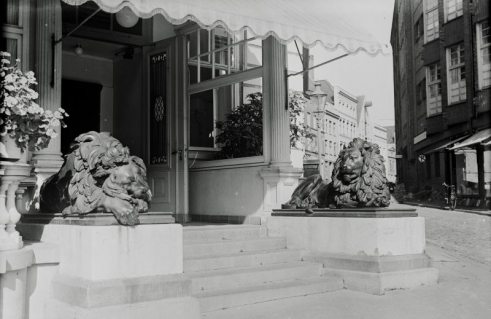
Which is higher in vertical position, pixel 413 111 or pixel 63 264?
pixel 413 111

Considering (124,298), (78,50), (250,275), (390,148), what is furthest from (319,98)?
(390,148)

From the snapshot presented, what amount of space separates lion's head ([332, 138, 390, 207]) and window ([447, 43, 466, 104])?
838 inches

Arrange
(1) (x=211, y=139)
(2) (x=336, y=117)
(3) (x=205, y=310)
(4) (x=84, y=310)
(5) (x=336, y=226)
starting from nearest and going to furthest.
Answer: (4) (x=84, y=310)
(3) (x=205, y=310)
(5) (x=336, y=226)
(1) (x=211, y=139)
(2) (x=336, y=117)

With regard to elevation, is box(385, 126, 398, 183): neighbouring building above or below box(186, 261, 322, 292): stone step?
above

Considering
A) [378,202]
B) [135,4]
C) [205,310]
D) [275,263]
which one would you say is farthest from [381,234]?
[135,4]

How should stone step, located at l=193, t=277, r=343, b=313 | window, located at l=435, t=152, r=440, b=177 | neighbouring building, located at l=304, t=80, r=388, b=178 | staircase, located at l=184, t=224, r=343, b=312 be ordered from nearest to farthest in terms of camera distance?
1. stone step, located at l=193, t=277, r=343, b=313
2. staircase, located at l=184, t=224, r=343, b=312
3. window, located at l=435, t=152, r=440, b=177
4. neighbouring building, located at l=304, t=80, r=388, b=178

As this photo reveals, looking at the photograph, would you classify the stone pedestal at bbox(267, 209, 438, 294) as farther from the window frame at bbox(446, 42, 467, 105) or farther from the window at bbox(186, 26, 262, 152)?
the window frame at bbox(446, 42, 467, 105)

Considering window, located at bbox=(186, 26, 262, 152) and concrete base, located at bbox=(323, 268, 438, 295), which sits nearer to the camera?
concrete base, located at bbox=(323, 268, 438, 295)

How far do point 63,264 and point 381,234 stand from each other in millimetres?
3629

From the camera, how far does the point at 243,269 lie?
6.57 m

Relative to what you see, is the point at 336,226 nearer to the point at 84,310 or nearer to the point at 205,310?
the point at 205,310

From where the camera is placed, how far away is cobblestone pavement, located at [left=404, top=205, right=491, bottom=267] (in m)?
10.0

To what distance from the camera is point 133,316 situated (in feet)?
15.5

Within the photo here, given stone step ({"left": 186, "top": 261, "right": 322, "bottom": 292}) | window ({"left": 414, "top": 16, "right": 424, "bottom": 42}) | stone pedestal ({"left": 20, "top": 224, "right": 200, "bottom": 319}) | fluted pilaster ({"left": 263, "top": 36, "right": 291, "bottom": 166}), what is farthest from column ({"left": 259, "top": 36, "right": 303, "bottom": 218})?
window ({"left": 414, "top": 16, "right": 424, "bottom": 42})
